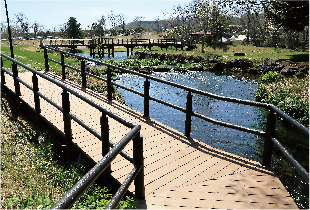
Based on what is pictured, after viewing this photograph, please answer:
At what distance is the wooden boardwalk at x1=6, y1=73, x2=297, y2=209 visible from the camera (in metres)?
3.55

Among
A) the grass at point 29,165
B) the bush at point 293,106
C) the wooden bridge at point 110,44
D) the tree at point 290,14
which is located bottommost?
the bush at point 293,106

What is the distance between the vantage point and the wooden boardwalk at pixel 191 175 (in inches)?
140

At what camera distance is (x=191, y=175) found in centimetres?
419

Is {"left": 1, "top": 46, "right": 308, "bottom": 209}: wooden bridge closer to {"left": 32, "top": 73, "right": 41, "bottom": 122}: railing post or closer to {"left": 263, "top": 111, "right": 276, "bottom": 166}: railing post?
{"left": 263, "top": 111, "right": 276, "bottom": 166}: railing post

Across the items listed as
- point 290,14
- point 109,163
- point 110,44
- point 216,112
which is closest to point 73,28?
point 110,44

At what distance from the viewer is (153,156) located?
4.78 metres

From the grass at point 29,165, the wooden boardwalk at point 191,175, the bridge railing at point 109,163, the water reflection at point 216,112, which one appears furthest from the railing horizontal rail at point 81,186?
the water reflection at point 216,112

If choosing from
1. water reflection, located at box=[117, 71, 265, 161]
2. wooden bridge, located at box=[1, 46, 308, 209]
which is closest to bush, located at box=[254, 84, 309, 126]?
water reflection, located at box=[117, 71, 265, 161]

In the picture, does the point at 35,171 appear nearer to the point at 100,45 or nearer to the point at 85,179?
the point at 85,179

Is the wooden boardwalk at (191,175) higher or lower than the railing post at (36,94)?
lower

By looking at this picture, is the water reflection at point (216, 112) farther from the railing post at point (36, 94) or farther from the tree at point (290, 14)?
the tree at point (290, 14)

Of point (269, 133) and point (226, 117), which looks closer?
point (269, 133)

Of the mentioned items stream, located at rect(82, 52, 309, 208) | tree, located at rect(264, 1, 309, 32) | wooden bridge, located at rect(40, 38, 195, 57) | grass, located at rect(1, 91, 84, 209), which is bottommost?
stream, located at rect(82, 52, 309, 208)

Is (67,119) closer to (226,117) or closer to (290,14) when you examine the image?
(226,117)
